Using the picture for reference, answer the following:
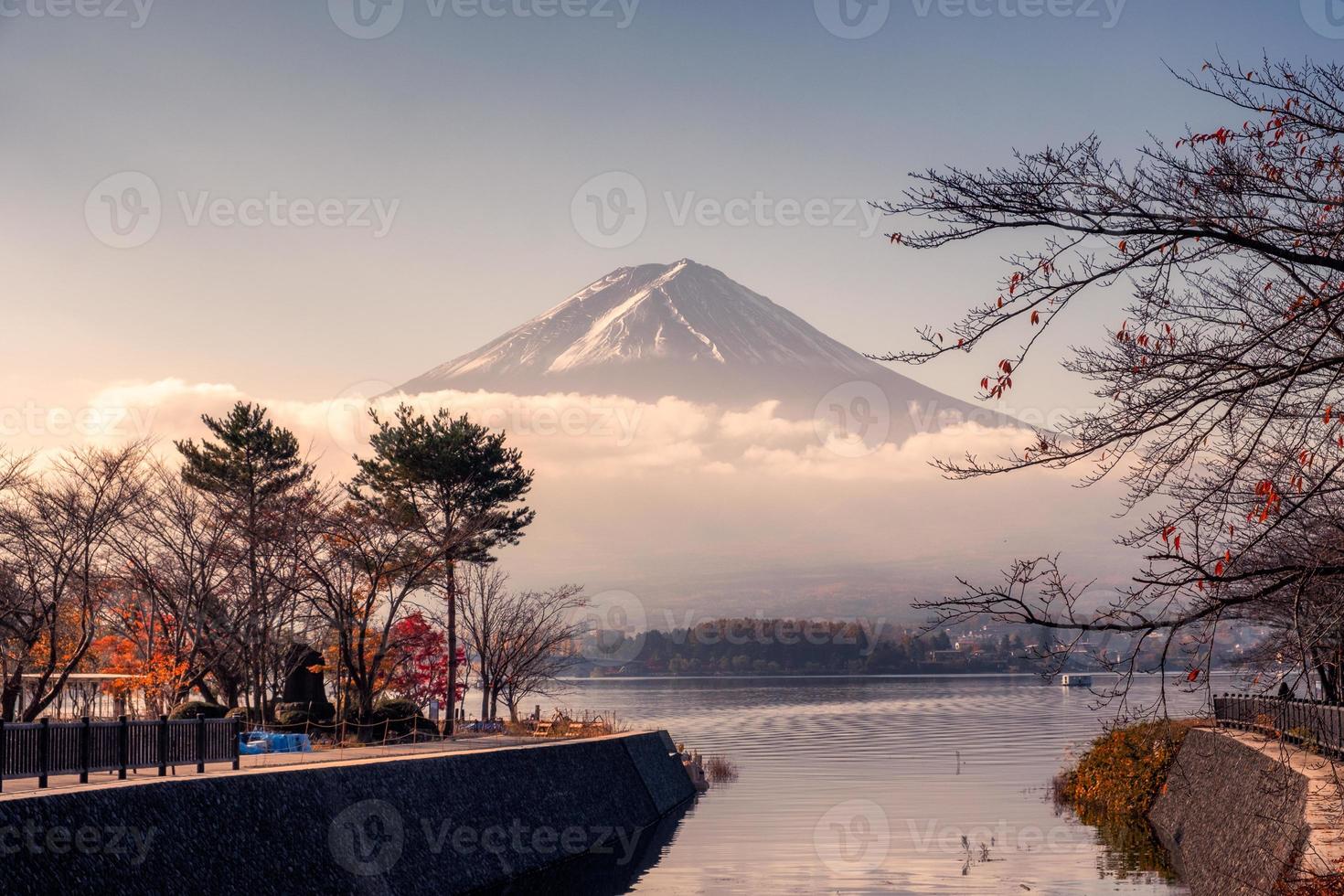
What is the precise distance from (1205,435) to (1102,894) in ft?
60.6

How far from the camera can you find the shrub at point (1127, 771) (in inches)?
1598

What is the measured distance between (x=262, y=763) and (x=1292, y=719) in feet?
76.5

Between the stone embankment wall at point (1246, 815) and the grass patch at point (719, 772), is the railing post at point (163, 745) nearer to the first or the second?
the stone embankment wall at point (1246, 815)

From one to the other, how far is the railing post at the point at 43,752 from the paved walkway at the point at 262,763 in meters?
0.20

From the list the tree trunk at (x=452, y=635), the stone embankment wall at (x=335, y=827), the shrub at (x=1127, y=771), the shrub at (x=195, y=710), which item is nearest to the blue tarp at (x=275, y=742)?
the stone embankment wall at (x=335, y=827)

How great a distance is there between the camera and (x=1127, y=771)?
41.9 meters

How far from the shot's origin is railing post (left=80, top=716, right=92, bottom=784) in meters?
20.1

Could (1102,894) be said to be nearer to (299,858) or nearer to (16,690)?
(299,858)

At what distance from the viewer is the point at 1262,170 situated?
12.3 metres

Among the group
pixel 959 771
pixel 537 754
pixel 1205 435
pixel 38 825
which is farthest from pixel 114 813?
pixel 959 771

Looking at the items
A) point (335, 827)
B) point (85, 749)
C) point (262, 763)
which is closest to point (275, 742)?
point (262, 763)

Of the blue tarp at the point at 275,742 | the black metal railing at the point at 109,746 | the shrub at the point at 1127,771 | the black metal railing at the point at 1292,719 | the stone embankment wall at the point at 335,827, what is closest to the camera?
the stone embankment wall at the point at 335,827

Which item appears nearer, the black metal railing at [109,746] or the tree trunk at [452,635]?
the black metal railing at [109,746]

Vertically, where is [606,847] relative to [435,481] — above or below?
below
